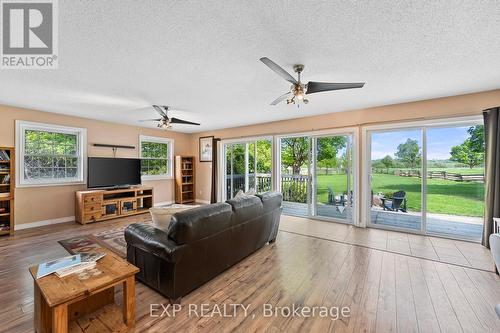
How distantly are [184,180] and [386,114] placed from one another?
6.02 meters

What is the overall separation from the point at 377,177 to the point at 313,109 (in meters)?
1.95

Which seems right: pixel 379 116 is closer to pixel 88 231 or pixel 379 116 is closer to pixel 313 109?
pixel 313 109

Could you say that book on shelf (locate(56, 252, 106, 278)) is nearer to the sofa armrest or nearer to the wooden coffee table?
the wooden coffee table

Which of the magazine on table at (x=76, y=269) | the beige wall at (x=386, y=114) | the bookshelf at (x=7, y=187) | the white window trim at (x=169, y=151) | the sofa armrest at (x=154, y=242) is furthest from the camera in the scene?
the white window trim at (x=169, y=151)

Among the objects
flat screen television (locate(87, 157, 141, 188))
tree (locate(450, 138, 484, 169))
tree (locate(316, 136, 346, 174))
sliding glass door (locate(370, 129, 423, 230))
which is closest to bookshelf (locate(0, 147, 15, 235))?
flat screen television (locate(87, 157, 141, 188))

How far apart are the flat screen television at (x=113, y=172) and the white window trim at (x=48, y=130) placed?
0.36m

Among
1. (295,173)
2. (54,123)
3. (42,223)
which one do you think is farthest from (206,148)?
(42,223)

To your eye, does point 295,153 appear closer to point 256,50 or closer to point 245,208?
point 245,208

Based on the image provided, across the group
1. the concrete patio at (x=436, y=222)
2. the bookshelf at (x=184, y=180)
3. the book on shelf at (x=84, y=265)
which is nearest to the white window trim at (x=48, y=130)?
the bookshelf at (x=184, y=180)

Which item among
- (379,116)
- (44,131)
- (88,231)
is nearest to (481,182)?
(379,116)

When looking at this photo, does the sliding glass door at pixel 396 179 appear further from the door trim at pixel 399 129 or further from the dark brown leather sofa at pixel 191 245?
the dark brown leather sofa at pixel 191 245

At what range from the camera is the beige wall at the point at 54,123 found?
4.08 meters

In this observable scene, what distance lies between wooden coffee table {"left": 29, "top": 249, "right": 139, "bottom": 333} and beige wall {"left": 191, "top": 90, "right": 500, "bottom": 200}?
451cm

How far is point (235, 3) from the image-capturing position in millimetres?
1538
